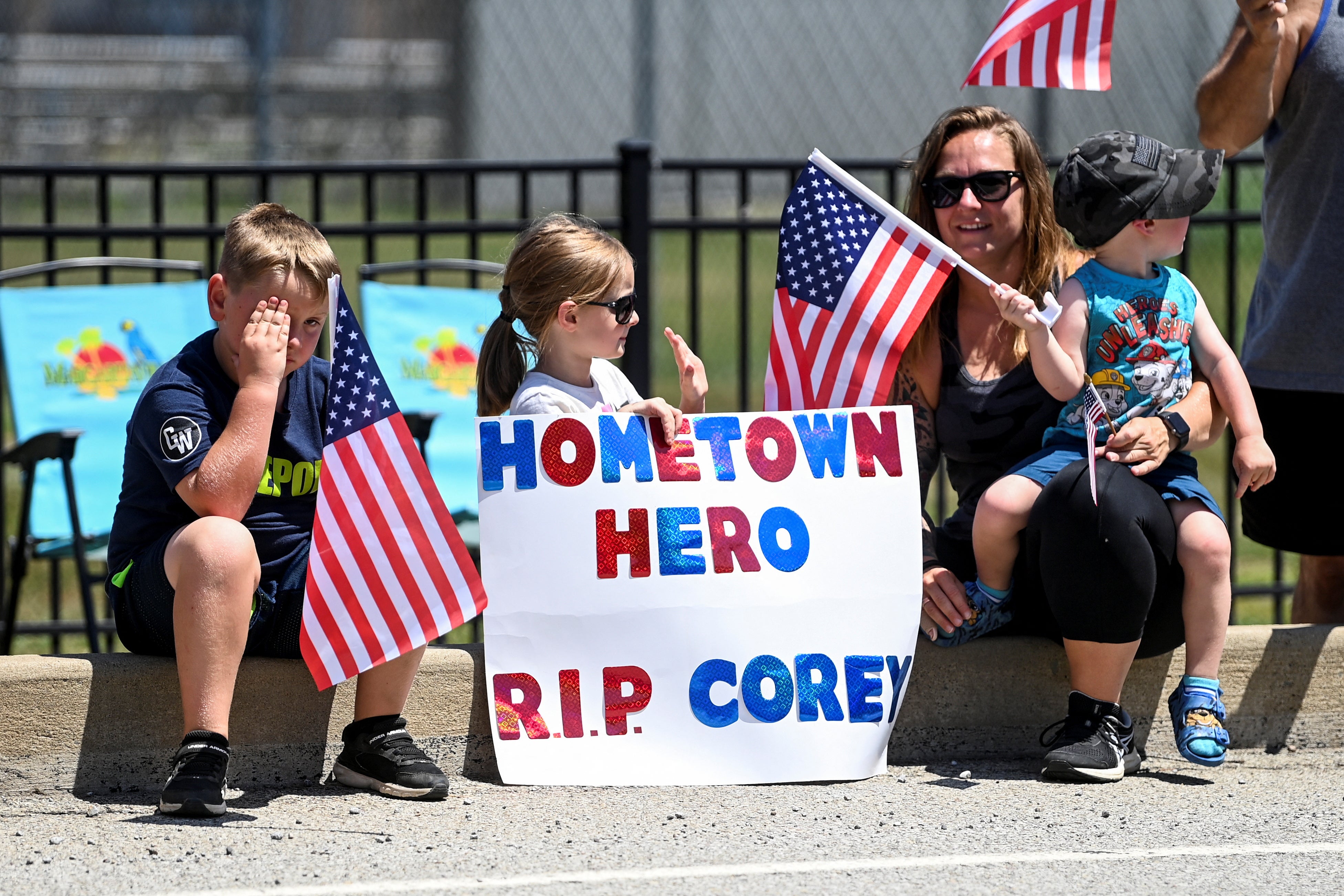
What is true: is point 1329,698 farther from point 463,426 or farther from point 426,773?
point 463,426

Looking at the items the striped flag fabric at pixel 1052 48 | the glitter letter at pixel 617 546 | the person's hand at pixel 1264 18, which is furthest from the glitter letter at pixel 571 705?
the person's hand at pixel 1264 18

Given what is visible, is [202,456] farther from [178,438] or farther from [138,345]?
[138,345]

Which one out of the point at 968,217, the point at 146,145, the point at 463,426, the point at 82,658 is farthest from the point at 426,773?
the point at 146,145

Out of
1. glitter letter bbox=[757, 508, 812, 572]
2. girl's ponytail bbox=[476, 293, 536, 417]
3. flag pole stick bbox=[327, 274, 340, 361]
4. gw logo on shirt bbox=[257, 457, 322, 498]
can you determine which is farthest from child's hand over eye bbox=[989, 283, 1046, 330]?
gw logo on shirt bbox=[257, 457, 322, 498]

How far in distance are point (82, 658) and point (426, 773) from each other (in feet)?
2.65

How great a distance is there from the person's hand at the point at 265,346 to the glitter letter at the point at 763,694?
123cm

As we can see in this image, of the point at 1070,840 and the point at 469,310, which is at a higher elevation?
the point at 469,310

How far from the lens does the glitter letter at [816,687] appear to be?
359cm

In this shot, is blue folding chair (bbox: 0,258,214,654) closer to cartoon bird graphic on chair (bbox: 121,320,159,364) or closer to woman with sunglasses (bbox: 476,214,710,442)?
cartoon bird graphic on chair (bbox: 121,320,159,364)

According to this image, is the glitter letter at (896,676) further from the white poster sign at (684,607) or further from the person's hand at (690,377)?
the person's hand at (690,377)

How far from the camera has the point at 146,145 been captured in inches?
442

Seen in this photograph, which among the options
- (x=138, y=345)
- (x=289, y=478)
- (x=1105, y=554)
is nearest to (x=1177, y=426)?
(x=1105, y=554)

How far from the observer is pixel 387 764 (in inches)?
136

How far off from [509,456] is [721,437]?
19.7 inches
